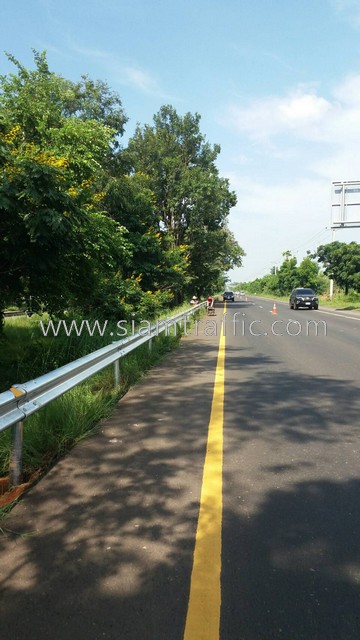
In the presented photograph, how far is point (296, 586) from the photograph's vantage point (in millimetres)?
2604

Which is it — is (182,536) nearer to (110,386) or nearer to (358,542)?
(358,542)

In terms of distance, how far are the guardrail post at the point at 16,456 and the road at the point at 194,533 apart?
0.64 ft

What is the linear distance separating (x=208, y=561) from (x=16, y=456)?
1839mm

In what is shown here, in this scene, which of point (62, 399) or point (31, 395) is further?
point (62, 399)

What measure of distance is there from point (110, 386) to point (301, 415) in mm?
2770

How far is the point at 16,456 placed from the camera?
12.8ft

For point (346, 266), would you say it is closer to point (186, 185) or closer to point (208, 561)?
point (186, 185)

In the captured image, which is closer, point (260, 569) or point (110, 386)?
point (260, 569)

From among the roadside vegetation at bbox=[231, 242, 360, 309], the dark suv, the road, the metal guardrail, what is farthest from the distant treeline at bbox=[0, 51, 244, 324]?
the roadside vegetation at bbox=[231, 242, 360, 309]

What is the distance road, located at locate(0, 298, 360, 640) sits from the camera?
7.79 feet

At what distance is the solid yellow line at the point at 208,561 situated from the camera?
91.6 inches

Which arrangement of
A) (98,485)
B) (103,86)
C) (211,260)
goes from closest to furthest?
(98,485), (103,86), (211,260)

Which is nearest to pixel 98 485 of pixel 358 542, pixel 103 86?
pixel 358 542

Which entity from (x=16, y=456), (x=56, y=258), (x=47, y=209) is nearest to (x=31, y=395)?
(x=16, y=456)
